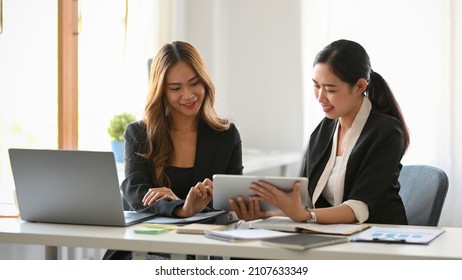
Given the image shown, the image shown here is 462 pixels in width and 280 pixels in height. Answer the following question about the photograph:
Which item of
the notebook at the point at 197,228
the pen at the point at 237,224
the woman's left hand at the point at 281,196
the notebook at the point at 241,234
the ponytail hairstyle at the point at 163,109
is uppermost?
the ponytail hairstyle at the point at 163,109

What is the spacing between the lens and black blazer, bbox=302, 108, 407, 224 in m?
2.35

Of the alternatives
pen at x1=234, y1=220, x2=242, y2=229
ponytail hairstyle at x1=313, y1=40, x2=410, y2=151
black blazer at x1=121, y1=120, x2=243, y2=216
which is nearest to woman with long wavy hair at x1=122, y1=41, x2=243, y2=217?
black blazer at x1=121, y1=120, x2=243, y2=216

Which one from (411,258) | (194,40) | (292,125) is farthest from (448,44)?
(411,258)

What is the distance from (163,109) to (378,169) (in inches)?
32.6

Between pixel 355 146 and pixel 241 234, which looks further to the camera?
pixel 355 146

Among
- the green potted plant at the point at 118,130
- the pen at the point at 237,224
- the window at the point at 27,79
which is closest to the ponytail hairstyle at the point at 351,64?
the pen at the point at 237,224

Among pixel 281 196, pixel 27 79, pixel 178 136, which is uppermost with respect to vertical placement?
pixel 27 79

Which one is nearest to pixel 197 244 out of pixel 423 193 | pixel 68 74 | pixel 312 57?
pixel 423 193

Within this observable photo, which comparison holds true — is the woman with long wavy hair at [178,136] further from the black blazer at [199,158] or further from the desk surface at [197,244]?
the desk surface at [197,244]

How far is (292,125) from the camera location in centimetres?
471

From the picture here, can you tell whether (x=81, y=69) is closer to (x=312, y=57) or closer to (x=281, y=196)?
(x=312, y=57)

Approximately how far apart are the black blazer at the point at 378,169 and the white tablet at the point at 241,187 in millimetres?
262

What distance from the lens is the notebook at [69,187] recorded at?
2154 millimetres

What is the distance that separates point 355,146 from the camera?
245 centimetres
